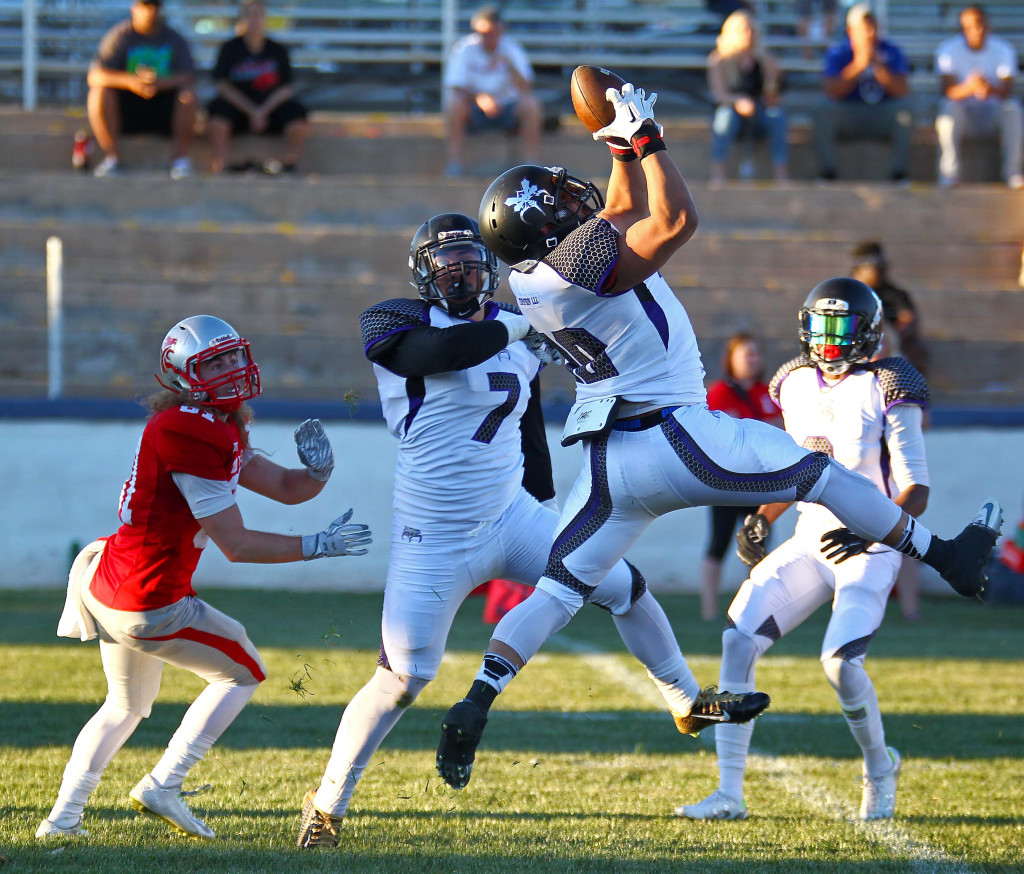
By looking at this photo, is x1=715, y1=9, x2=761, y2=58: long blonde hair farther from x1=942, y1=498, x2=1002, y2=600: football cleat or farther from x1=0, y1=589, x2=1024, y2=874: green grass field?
x1=942, y1=498, x2=1002, y2=600: football cleat

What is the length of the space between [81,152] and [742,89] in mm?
6335

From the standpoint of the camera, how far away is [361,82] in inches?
590

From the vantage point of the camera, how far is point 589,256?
3742 mm

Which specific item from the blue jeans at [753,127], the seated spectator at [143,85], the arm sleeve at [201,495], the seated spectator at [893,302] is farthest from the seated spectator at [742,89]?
the arm sleeve at [201,495]

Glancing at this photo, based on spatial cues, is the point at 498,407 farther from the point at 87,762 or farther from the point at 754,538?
the point at 87,762

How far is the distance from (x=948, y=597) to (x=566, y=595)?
721 cm

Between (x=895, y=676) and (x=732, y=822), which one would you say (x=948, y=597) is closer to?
(x=895, y=676)

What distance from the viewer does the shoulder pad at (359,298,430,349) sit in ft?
13.6

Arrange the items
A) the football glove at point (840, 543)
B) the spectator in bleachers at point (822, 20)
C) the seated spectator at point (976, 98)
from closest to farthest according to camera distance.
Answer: the football glove at point (840, 543) < the seated spectator at point (976, 98) < the spectator in bleachers at point (822, 20)

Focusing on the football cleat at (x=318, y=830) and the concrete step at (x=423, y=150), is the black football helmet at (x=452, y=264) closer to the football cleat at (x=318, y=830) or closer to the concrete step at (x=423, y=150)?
the football cleat at (x=318, y=830)

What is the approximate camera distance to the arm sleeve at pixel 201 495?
3930 mm

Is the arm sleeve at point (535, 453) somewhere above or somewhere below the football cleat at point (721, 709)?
above

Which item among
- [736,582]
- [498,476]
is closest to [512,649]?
[498,476]

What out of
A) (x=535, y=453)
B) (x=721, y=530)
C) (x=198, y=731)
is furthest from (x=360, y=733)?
(x=721, y=530)
